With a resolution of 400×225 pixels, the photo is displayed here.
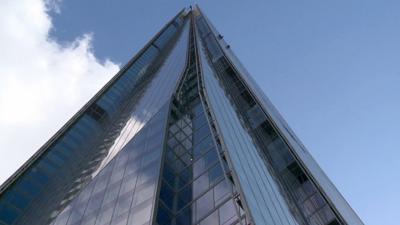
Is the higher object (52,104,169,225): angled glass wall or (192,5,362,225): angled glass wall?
(52,104,169,225): angled glass wall

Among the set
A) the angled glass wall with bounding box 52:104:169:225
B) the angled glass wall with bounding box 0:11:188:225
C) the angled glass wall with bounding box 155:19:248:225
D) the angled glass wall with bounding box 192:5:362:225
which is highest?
the angled glass wall with bounding box 52:104:169:225

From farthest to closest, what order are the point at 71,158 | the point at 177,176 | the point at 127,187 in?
the point at 71,158 → the point at 127,187 → the point at 177,176

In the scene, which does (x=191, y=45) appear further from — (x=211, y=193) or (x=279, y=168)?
(x=211, y=193)

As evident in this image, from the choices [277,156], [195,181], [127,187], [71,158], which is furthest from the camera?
[277,156]

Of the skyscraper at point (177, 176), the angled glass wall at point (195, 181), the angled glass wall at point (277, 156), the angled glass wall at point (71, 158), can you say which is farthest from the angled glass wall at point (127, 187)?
the angled glass wall at point (277, 156)

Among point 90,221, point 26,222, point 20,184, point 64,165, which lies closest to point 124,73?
point 64,165

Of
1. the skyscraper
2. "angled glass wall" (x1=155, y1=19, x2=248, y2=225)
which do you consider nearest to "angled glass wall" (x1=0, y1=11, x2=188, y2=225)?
the skyscraper

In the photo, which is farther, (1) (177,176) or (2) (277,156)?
(2) (277,156)

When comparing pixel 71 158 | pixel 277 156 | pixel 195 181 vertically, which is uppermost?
pixel 195 181

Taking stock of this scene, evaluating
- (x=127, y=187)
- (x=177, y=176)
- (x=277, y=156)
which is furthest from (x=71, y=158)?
(x=177, y=176)

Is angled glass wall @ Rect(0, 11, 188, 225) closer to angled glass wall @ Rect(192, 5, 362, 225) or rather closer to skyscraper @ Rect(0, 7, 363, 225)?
skyscraper @ Rect(0, 7, 363, 225)

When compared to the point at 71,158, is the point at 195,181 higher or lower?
higher

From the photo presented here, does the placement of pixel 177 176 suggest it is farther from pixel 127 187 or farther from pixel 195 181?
pixel 127 187

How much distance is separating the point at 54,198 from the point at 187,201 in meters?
23.5
